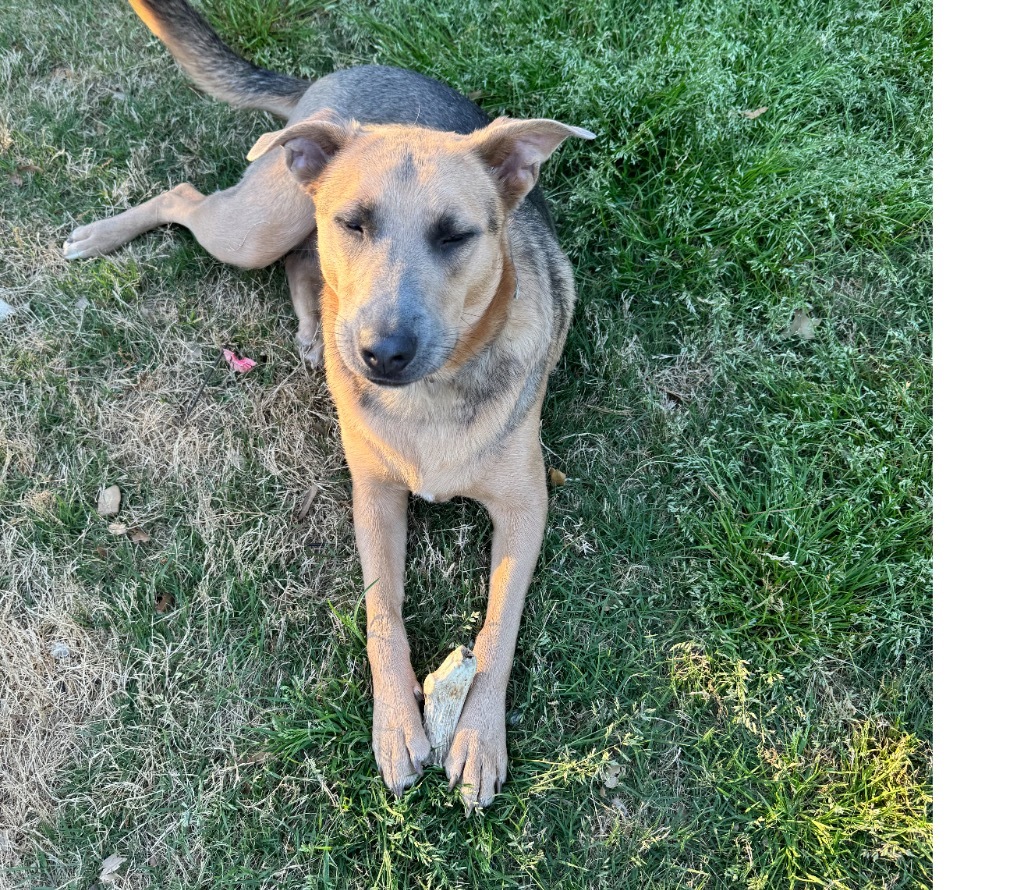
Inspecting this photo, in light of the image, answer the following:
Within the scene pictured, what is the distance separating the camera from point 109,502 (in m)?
3.72

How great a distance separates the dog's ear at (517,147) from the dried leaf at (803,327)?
200cm

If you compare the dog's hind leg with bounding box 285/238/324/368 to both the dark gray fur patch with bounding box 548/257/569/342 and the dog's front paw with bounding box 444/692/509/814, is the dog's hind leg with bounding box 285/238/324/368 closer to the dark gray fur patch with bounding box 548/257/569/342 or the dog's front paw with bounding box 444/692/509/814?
the dark gray fur patch with bounding box 548/257/569/342

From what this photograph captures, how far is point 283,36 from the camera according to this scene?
15.4 feet

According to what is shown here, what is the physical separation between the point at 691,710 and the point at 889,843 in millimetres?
916

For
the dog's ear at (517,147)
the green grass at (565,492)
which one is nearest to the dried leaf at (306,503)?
the green grass at (565,492)

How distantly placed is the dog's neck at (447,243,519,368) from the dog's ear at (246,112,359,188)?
730mm

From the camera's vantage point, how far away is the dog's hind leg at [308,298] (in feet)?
13.1

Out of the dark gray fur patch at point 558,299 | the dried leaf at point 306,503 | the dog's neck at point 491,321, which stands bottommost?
the dried leaf at point 306,503

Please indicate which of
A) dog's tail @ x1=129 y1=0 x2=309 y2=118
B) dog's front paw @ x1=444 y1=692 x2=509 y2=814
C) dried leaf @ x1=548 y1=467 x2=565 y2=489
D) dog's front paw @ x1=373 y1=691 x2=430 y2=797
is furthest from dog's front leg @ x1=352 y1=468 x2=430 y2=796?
dog's tail @ x1=129 y1=0 x2=309 y2=118

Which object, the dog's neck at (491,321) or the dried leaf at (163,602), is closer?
the dog's neck at (491,321)

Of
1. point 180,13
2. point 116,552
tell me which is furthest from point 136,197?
point 116,552

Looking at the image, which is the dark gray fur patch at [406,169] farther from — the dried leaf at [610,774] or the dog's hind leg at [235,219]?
the dried leaf at [610,774]
